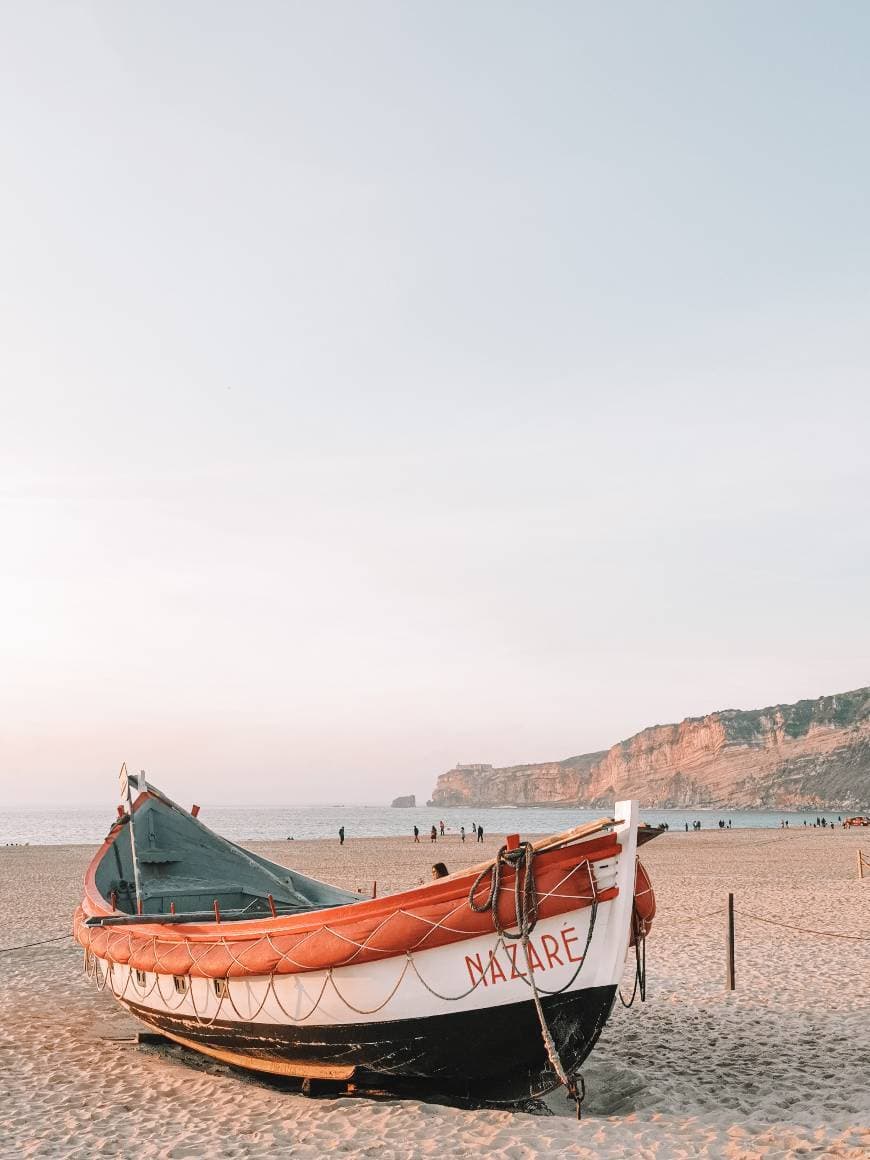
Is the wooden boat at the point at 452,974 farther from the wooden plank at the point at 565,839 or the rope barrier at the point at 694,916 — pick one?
the rope barrier at the point at 694,916

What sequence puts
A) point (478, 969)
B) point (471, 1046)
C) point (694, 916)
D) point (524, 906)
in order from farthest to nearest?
point (694, 916), point (471, 1046), point (478, 969), point (524, 906)

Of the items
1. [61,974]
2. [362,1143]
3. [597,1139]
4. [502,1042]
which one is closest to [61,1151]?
[362,1143]

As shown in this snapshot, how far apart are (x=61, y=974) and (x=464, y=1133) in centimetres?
909

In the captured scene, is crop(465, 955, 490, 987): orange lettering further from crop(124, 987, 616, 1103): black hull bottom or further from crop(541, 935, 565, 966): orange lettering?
crop(541, 935, 565, 966): orange lettering

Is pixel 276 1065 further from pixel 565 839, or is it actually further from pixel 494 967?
pixel 565 839

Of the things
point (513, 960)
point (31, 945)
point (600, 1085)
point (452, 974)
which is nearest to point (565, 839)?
point (513, 960)

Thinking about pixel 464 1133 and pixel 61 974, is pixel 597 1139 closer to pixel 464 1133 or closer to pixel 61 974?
pixel 464 1133

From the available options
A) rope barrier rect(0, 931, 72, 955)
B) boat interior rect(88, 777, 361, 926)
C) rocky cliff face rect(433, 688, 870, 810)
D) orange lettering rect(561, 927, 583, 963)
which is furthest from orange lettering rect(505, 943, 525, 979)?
rocky cliff face rect(433, 688, 870, 810)

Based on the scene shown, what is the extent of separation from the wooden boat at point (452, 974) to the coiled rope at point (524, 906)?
1cm

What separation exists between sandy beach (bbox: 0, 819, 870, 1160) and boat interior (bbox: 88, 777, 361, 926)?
1419 mm

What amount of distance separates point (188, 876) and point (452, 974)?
731 cm

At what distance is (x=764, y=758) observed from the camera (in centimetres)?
15412

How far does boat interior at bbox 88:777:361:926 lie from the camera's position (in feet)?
38.1

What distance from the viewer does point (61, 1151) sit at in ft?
21.2
